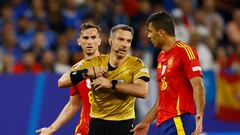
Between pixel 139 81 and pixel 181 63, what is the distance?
1.53 feet

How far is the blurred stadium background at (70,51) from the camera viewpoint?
44.9 feet

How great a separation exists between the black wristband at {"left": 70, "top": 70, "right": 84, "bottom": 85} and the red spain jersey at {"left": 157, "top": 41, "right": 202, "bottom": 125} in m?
0.86

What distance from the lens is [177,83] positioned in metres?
7.88

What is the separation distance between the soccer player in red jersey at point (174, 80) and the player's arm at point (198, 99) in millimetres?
24

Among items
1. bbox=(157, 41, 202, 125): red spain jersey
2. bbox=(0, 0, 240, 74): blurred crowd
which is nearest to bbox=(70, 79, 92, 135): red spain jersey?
bbox=(157, 41, 202, 125): red spain jersey

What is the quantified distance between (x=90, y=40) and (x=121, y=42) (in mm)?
1097

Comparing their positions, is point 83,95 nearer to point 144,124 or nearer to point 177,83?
point 144,124

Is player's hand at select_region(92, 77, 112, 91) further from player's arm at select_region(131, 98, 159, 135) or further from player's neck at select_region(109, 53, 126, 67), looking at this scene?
player's arm at select_region(131, 98, 159, 135)

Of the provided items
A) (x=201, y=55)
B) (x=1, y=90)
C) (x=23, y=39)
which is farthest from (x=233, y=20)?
(x=1, y=90)

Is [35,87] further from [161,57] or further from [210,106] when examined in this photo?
[161,57]

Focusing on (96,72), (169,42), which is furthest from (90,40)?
(169,42)

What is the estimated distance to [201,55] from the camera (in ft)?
51.9

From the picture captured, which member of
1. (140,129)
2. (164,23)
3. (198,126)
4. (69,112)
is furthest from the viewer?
(69,112)

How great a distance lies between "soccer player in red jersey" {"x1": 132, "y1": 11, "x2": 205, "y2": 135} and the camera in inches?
308
